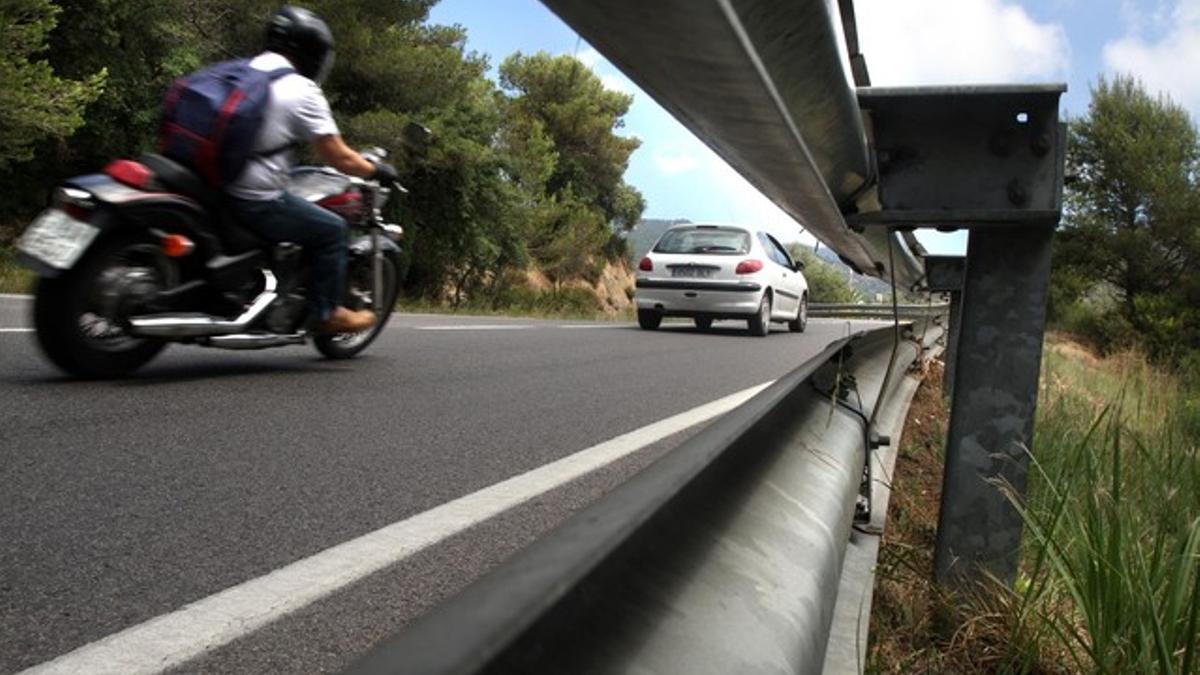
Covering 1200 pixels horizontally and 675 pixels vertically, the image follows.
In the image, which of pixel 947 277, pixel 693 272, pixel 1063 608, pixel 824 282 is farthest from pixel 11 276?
pixel 824 282

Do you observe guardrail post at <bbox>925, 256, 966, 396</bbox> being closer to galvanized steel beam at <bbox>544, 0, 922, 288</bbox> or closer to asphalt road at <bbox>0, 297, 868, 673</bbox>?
asphalt road at <bbox>0, 297, 868, 673</bbox>

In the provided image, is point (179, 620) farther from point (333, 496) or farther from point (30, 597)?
point (333, 496)

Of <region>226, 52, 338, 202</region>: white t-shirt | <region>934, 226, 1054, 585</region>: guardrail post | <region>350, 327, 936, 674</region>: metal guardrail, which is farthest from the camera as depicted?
<region>226, 52, 338, 202</region>: white t-shirt

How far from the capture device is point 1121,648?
1842mm

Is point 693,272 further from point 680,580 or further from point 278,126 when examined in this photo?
point 680,580

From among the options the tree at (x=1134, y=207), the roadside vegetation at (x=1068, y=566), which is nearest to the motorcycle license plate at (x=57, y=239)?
the roadside vegetation at (x=1068, y=566)

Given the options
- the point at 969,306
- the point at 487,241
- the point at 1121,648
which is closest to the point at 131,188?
the point at 969,306

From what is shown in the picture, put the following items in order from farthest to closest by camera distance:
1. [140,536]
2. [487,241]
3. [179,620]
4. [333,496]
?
[487,241] → [333,496] → [140,536] → [179,620]

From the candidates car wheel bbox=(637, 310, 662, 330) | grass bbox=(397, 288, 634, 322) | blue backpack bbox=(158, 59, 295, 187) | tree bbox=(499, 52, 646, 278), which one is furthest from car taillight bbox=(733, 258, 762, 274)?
tree bbox=(499, 52, 646, 278)

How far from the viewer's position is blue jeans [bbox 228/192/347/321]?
18.0 ft

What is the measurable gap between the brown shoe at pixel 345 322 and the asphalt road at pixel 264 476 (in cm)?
28

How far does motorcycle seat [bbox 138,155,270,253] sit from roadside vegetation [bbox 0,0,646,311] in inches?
362

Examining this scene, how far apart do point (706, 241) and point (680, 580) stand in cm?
1505

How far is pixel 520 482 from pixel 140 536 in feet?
4.61
